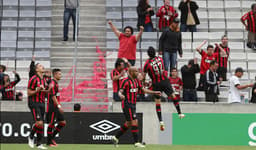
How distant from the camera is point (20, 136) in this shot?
18.6m

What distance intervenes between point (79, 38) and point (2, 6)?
3297mm

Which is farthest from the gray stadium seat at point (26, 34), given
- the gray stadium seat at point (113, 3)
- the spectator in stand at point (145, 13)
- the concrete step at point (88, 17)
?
the spectator in stand at point (145, 13)

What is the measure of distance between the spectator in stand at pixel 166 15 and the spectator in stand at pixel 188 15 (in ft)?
2.15

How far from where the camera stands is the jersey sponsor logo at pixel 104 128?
18.8 m

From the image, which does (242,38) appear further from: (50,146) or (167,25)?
(50,146)

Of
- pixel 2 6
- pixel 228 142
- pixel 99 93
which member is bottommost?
pixel 228 142

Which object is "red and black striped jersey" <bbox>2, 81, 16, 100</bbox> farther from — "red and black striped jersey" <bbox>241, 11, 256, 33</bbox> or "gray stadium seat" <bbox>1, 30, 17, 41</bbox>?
"red and black striped jersey" <bbox>241, 11, 256, 33</bbox>

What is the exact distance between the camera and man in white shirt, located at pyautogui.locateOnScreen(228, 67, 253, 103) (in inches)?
736

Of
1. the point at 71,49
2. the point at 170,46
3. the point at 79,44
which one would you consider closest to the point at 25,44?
the point at 71,49

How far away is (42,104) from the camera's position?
1614 cm

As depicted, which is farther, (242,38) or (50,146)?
(242,38)

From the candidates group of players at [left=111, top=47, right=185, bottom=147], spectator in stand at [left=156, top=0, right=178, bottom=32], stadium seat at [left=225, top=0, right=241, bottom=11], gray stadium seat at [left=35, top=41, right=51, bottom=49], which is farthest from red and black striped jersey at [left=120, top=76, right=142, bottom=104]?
stadium seat at [left=225, top=0, right=241, bottom=11]

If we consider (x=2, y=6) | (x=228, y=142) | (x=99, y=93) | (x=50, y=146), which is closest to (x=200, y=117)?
(x=228, y=142)

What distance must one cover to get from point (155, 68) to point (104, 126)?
122 inches
